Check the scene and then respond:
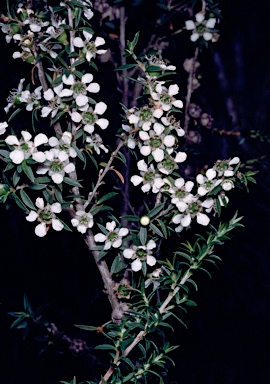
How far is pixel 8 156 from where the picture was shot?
881 millimetres

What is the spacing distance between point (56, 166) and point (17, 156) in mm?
75

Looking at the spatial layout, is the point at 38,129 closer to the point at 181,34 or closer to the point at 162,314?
the point at 181,34

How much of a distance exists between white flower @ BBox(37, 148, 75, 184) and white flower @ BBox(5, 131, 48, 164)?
26mm

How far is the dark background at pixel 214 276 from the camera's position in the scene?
1509mm

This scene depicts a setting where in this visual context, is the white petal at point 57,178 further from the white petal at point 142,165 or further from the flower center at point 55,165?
the white petal at point 142,165

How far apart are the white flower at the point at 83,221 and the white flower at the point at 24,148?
0.15 meters

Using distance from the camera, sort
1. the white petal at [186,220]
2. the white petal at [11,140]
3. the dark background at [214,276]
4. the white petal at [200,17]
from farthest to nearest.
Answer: the dark background at [214,276] → the white petal at [200,17] → the white petal at [186,220] → the white petal at [11,140]

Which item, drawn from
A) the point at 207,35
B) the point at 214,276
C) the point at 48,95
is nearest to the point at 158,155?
the point at 48,95

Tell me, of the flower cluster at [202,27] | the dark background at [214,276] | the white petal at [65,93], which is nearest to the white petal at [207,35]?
the flower cluster at [202,27]

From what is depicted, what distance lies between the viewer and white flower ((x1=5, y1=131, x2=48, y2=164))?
85cm

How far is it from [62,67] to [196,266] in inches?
18.8

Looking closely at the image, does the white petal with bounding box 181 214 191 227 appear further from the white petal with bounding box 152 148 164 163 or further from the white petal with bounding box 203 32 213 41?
the white petal with bounding box 203 32 213 41

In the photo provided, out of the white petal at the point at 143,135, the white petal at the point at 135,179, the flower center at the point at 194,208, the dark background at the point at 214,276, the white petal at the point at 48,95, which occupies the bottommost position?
the dark background at the point at 214,276

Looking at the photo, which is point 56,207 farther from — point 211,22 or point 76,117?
point 211,22
